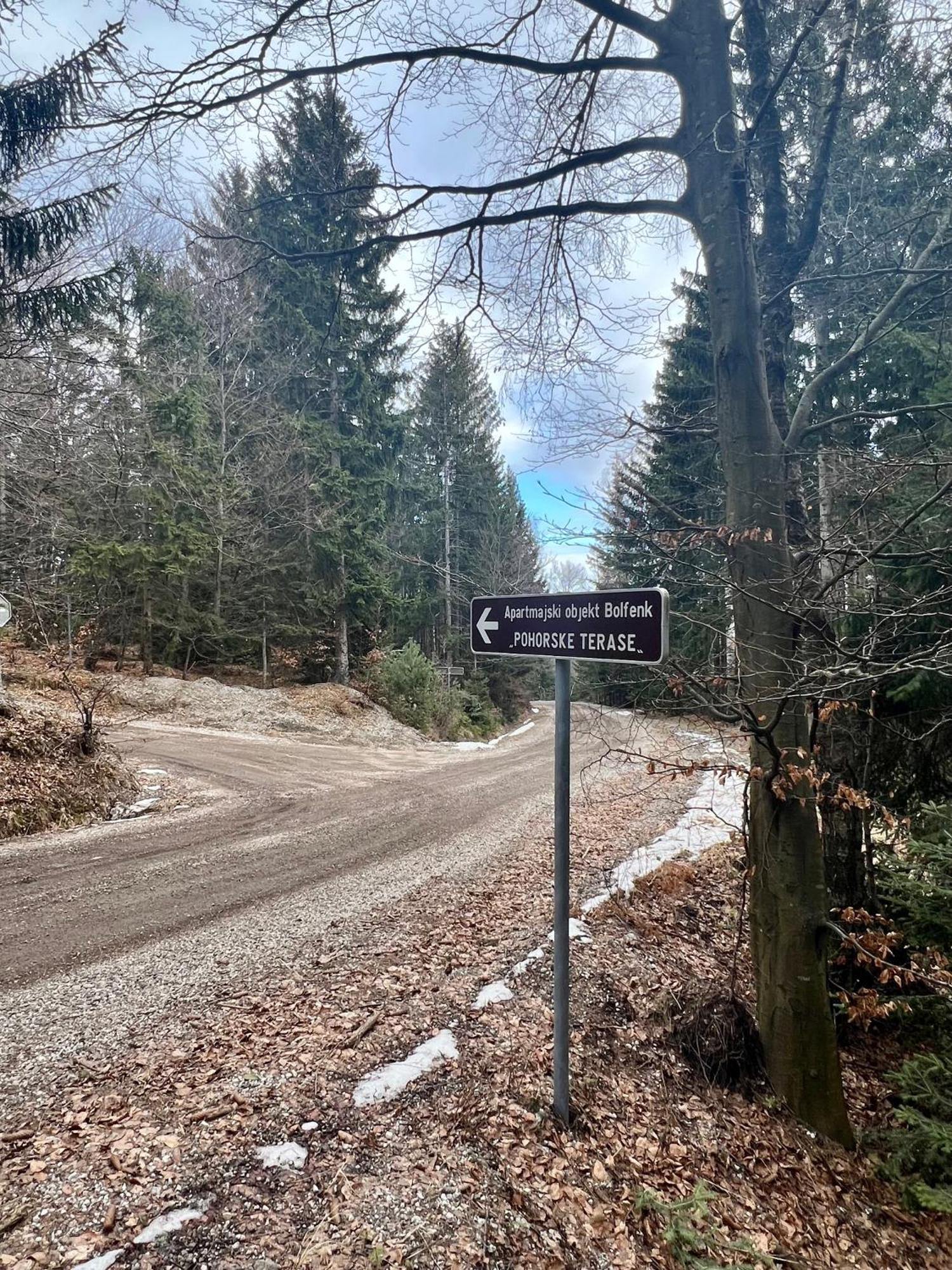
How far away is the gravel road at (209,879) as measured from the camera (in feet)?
9.85

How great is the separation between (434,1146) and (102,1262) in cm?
103

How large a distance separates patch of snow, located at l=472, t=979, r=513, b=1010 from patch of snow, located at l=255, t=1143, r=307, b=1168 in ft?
3.91

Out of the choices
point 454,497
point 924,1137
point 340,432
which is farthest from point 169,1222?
point 454,497

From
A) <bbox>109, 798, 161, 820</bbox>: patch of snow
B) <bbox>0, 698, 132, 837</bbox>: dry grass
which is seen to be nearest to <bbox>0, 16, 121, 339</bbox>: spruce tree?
<bbox>0, 698, 132, 837</bbox>: dry grass

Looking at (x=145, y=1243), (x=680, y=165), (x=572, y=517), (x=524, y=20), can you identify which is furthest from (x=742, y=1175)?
(x=524, y=20)

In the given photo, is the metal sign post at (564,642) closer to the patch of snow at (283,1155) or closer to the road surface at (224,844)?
the patch of snow at (283,1155)

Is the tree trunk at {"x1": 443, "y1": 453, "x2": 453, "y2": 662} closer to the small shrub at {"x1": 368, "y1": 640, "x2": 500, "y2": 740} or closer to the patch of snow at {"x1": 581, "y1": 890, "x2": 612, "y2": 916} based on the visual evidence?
the small shrub at {"x1": 368, "y1": 640, "x2": 500, "y2": 740}

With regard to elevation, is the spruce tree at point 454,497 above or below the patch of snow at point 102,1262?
above

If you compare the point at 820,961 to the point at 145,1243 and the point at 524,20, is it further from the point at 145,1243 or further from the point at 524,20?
the point at 524,20

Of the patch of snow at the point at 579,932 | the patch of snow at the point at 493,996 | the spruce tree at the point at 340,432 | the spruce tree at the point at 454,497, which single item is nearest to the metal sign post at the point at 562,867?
the patch of snow at the point at 493,996

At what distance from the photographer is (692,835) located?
6527 mm

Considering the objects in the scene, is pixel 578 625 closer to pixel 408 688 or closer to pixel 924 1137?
pixel 924 1137

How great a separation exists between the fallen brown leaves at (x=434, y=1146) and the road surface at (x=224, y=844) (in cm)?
129

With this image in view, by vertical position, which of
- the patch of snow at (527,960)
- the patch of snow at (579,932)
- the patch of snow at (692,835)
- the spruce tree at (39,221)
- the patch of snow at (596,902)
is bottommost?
the patch of snow at (692,835)
